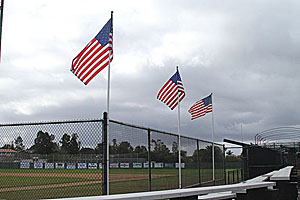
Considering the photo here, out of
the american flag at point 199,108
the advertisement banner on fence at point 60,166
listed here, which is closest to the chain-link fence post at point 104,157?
the advertisement banner on fence at point 60,166

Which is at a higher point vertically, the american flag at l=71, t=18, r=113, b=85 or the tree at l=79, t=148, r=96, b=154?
the american flag at l=71, t=18, r=113, b=85

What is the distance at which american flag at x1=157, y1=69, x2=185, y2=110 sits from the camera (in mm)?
14516

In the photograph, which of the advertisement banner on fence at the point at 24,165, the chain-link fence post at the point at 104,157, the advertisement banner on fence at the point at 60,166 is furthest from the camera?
the advertisement banner on fence at the point at 24,165

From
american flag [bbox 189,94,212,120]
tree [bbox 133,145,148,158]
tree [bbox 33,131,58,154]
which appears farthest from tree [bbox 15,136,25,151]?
american flag [bbox 189,94,212,120]

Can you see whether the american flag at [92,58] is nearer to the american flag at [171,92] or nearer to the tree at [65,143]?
the tree at [65,143]

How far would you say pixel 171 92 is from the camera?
14.7m

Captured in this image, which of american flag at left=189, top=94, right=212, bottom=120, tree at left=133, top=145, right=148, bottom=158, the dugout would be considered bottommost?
the dugout

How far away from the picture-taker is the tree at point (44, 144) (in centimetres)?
937

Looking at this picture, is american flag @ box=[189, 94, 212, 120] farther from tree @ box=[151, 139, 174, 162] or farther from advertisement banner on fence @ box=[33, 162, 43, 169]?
advertisement banner on fence @ box=[33, 162, 43, 169]

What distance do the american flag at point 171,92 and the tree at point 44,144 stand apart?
551 centimetres

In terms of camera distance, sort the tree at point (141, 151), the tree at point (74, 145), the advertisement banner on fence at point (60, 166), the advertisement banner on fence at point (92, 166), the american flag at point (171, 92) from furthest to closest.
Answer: the american flag at point (171, 92), the advertisement banner on fence at point (60, 166), the tree at point (141, 151), the advertisement banner on fence at point (92, 166), the tree at point (74, 145)

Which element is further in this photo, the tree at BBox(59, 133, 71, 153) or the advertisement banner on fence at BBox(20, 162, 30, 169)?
the advertisement banner on fence at BBox(20, 162, 30, 169)

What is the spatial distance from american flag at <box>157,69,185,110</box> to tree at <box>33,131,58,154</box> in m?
5.51

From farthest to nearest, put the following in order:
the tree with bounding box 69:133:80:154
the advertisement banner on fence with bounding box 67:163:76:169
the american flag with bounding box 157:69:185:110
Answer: the american flag with bounding box 157:69:185:110 < the advertisement banner on fence with bounding box 67:163:76:169 < the tree with bounding box 69:133:80:154
